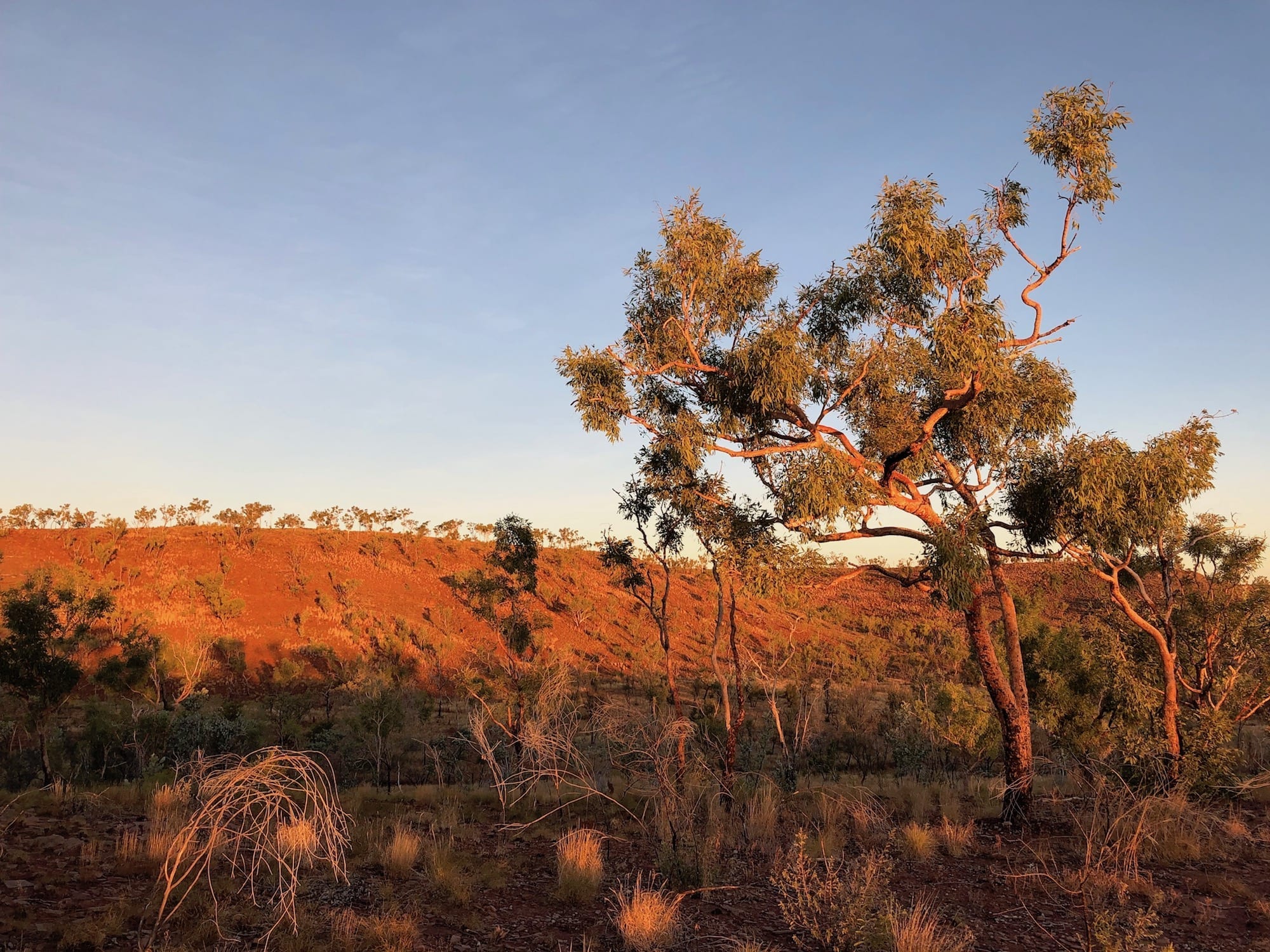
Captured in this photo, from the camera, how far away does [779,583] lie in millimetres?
12898

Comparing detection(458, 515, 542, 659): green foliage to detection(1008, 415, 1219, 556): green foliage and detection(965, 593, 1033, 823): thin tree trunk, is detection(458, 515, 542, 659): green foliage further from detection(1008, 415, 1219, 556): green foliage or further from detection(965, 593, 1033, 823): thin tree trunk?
detection(1008, 415, 1219, 556): green foliage

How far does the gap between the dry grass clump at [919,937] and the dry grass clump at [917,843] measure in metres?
3.05

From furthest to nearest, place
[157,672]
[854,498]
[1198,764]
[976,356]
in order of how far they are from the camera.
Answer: [157,672] < [1198,764] < [854,498] < [976,356]

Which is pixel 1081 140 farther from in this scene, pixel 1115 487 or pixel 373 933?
pixel 373 933

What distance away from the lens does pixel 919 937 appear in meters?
7.53

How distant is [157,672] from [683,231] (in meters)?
27.8

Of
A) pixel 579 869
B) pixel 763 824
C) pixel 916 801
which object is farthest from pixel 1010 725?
pixel 579 869

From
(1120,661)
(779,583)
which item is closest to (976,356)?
(779,583)

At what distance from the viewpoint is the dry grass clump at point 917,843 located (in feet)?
37.0

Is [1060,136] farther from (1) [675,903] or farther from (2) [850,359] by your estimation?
(1) [675,903]

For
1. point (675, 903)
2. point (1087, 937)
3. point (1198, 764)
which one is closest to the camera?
point (1087, 937)

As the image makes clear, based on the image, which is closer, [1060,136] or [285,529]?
[1060,136]

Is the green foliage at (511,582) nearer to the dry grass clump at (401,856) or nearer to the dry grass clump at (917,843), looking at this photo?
the dry grass clump at (401,856)

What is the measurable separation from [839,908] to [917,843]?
3.90 m
